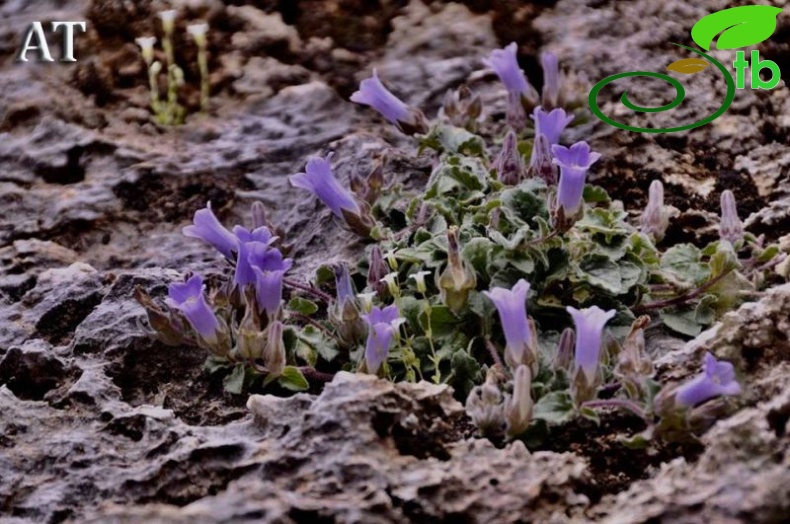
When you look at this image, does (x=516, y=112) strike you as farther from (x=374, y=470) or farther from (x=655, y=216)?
(x=374, y=470)

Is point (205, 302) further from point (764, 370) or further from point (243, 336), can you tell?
point (764, 370)

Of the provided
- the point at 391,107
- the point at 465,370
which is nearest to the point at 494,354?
the point at 465,370

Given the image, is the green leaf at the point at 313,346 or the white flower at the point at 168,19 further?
the white flower at the point at 168,19

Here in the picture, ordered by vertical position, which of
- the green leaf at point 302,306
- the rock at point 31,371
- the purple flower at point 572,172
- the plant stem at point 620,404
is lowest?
the rock at point 31,371

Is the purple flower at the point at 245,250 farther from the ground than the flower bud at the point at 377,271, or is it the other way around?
the purple flower at the point at 245,250

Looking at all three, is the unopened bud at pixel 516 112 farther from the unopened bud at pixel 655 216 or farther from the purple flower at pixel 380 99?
the unopened bud at pixel 655 216

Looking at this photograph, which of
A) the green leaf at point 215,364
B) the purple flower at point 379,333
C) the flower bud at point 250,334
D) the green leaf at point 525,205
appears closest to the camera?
the purple flower at point 379,333

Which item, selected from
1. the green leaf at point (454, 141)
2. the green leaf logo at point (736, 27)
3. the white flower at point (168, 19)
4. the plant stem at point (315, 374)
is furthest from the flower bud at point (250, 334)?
the green leaf logo at point (736, 27)
